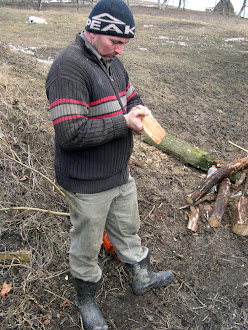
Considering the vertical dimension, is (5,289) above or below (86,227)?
below

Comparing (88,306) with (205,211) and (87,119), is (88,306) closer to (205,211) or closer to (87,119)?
(87,119)

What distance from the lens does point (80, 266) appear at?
7.38 ft

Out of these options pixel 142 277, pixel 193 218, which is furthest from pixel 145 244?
pixel 193 218

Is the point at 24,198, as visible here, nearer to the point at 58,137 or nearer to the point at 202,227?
the point at 58,137

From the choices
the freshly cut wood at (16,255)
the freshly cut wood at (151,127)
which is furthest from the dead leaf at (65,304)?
the freshly cut wood at (151,127)

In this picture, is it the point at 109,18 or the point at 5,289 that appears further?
the point at 5,289

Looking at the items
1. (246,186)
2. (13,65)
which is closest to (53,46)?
(13,65)

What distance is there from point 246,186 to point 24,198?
276 centimetres

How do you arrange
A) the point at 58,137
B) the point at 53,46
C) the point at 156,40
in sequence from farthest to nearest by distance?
1. the point at 156,40
2. the point at 53,46
3. the point at 58,137

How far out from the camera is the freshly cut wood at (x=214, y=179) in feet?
12.6

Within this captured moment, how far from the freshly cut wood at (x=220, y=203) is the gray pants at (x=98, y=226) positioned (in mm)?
1274

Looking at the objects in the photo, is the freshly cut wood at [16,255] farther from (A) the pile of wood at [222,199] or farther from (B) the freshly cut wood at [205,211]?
(B) the freshly cut wood at [205,211]

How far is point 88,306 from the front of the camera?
7.79ft

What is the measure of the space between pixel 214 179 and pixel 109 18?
9.05 ft
